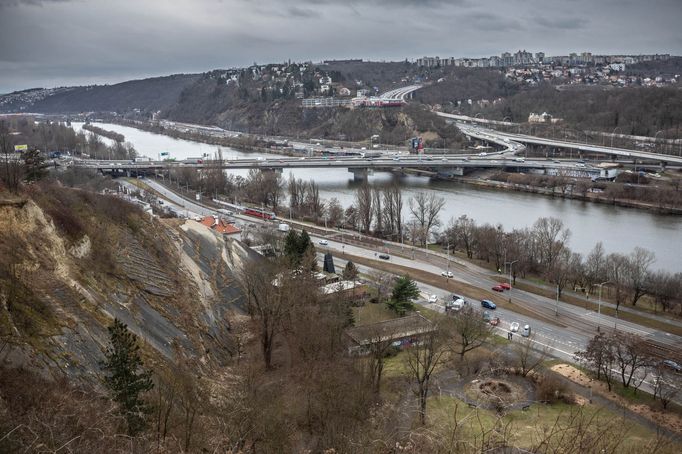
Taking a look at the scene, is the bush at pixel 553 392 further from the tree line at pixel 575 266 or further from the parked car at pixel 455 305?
the tree line at pixel 575 266

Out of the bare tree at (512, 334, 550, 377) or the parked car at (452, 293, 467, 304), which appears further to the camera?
the parked car at (452, 293, 467, 304)

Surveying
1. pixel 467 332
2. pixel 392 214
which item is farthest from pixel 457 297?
pixel 392 214

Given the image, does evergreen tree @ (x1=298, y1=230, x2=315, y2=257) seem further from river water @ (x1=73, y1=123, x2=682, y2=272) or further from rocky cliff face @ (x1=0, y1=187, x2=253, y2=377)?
river water @ (x1=73, y1=123, x2=682, y2=272)

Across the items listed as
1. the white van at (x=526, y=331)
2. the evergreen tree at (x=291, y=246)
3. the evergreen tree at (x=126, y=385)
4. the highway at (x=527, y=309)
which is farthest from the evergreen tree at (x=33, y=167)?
the white van at (x=526, y=331)

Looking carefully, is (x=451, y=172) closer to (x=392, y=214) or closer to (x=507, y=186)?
(x=507, y=186)

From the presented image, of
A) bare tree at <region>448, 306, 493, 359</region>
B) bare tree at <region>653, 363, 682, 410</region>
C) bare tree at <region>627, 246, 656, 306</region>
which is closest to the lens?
bare tree at <region>653, 363, 682, 410</region>

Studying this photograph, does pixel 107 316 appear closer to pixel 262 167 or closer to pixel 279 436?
pixel 279 436

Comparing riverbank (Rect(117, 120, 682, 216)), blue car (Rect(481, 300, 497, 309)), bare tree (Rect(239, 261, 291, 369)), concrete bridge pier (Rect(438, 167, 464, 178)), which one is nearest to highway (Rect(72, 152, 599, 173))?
concrete bridge pier (Rect(438, 167, 464, 178))
